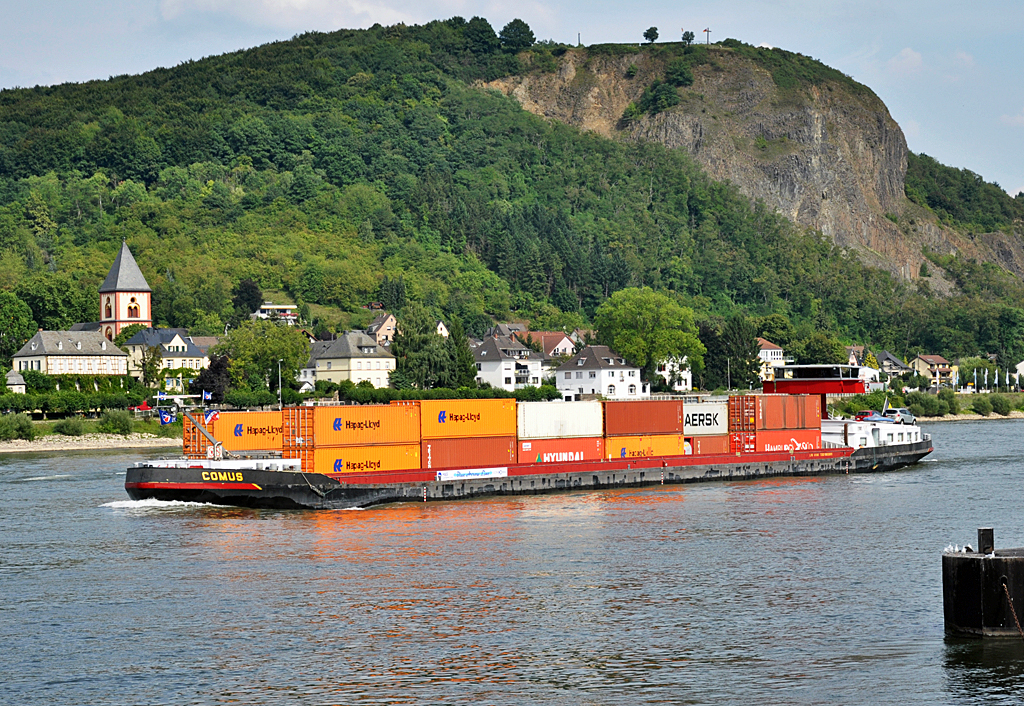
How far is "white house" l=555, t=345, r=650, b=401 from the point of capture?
162 m

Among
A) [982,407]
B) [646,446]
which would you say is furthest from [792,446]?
[982,407]

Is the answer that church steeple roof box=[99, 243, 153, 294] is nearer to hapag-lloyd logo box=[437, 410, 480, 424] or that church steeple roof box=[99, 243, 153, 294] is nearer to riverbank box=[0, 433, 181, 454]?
riverbank box=[0, 433, 181, 454]

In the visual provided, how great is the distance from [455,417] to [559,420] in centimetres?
734

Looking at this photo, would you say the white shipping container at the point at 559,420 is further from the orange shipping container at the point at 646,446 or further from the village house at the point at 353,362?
the village house at the point at 353,362

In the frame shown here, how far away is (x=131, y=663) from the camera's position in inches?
1179

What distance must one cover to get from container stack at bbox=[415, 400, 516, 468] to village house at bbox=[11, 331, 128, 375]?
88.2 metres

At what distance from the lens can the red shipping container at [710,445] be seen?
71062 mm

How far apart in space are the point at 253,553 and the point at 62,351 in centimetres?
10289

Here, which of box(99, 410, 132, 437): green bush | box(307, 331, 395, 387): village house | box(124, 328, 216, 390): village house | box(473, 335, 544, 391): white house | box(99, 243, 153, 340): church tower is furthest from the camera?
box(99, 243, 153, 340): church tower

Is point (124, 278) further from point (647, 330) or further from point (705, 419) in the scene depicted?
point (705, 419)

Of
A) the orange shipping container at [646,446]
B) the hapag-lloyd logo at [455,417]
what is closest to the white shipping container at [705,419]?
the orange shipping container at [646,446]

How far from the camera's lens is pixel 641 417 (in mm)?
68438

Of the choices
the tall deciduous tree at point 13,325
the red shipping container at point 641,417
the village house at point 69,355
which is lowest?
the red shipping container at point 641,417

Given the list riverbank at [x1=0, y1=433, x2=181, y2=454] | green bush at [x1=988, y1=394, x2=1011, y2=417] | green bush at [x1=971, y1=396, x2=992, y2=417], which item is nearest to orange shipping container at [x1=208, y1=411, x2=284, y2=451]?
riverbank at [x1=0, y1=433, x2=181, y2=454]
